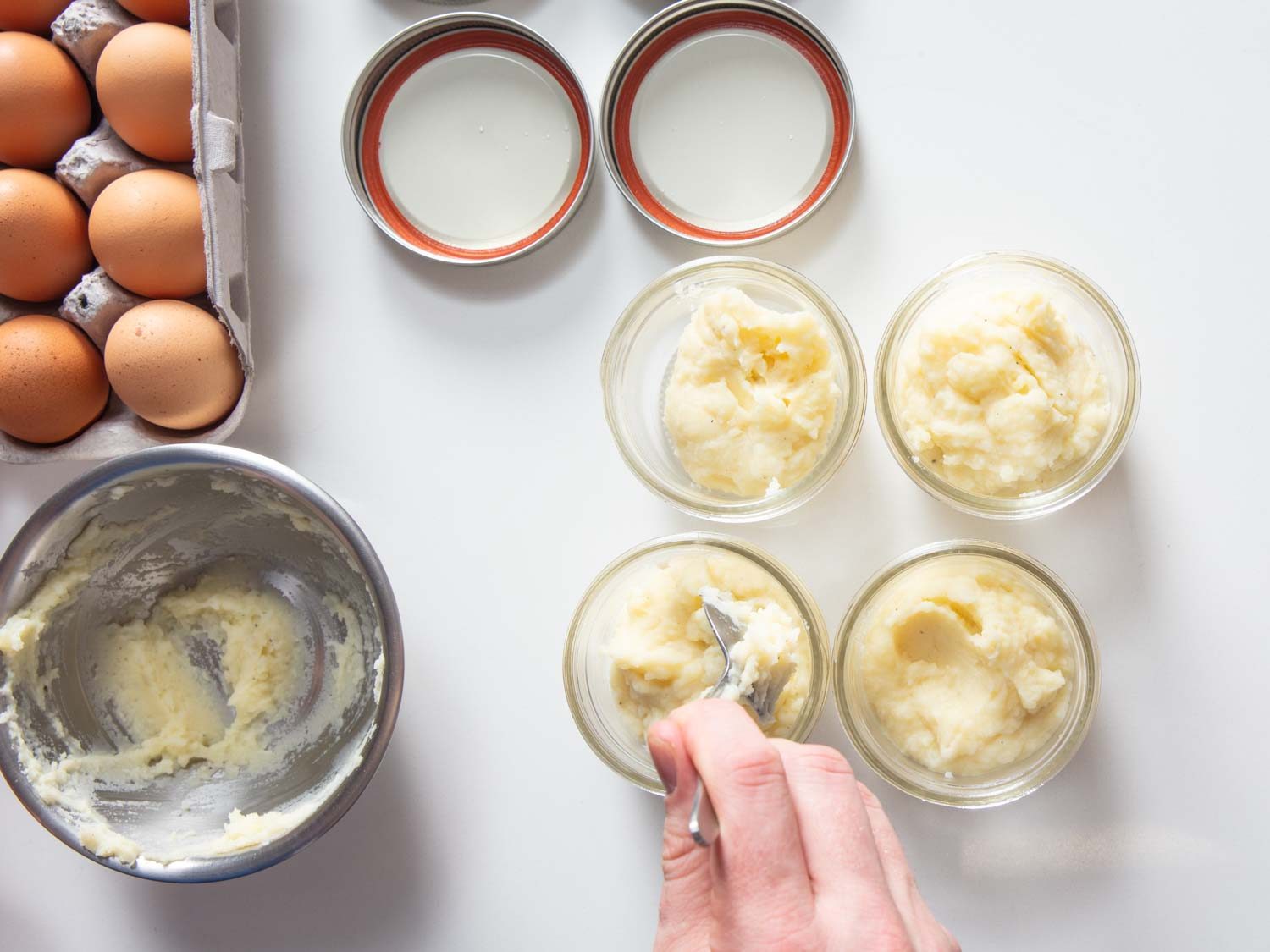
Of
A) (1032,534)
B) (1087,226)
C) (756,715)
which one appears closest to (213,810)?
(756,715)

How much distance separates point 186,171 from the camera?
1.75 metres

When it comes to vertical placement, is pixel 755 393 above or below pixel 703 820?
above

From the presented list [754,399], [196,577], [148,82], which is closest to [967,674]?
[754,399]

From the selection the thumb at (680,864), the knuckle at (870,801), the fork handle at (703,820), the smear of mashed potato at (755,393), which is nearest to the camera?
the fork handle at (703,820)

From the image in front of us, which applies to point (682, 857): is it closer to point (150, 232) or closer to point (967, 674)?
point (967, 674)

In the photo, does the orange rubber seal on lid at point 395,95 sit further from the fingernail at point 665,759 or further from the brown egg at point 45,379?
the fingernail at point 665,759

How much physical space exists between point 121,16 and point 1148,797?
2.20m

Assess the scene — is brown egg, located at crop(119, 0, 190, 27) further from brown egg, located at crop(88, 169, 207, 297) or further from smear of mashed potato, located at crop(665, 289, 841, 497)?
smear of mashed potato, located at crop(665, 289, 841, 497)

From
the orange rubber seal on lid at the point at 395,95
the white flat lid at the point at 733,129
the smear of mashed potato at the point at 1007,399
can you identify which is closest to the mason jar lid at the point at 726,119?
the white flat lid at the point at 733,129

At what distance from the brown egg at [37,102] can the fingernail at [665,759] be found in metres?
1.41

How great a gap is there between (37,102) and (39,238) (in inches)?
8.9

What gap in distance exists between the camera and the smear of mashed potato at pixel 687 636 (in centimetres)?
156

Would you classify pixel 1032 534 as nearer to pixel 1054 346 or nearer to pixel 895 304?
pixel 1054 346

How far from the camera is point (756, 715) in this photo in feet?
4.93
